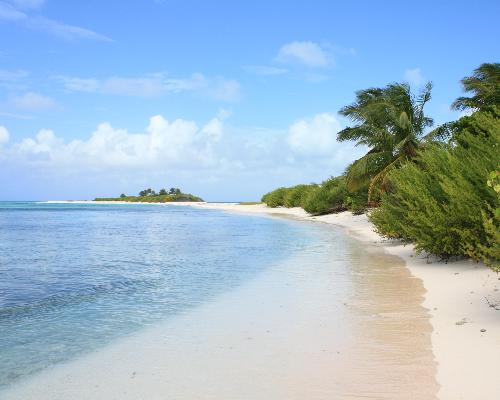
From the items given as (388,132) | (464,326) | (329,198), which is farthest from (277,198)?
(464,326)

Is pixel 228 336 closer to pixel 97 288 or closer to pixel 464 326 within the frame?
pixel 464 326

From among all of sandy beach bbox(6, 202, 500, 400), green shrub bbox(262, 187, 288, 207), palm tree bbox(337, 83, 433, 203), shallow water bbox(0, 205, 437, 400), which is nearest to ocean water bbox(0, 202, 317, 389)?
shallow water bbox(0, 205, 437, 400)

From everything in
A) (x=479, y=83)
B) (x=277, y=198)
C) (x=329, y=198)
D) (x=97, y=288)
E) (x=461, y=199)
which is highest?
(x=479, y=83)

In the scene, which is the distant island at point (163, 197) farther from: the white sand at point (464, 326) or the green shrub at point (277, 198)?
the white sand at point (464, 326)

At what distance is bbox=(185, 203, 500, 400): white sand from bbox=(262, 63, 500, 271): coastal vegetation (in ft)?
1.72

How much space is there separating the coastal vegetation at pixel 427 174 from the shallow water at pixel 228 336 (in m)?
1.42

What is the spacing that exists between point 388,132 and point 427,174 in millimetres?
15103

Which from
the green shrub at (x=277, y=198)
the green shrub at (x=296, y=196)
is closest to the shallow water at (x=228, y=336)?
the green shrub at (x=296, y=196)

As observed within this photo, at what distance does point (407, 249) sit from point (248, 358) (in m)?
11.6

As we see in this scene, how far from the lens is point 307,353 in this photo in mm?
5664

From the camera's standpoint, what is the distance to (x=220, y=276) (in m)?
11.8

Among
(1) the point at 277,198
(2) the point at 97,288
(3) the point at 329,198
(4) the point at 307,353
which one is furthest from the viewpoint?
(1) the point at 277,198

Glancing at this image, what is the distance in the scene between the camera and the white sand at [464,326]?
14.9 feet

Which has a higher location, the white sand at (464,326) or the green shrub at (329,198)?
the green shrub at (329,198)
